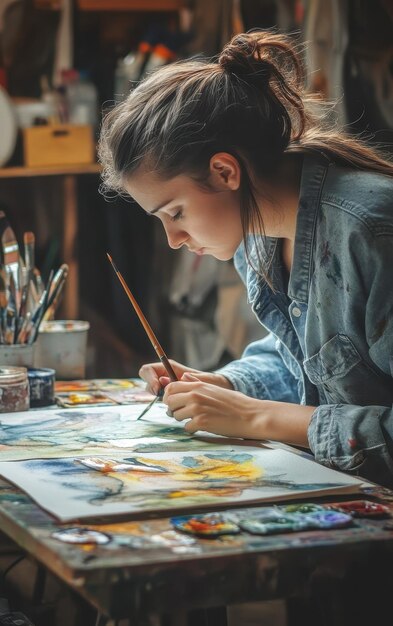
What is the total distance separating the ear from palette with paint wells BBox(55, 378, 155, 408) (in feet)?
1.64

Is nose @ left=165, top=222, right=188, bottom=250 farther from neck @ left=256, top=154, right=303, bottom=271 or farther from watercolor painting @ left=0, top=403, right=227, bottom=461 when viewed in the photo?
watercolor painting @ left=0, top=403, right=227, bottom=461

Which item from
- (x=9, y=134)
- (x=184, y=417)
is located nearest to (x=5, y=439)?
(x=184, y=417)

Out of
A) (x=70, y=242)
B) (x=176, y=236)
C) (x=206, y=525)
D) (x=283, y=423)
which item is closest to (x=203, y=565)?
(x=206, y=525)

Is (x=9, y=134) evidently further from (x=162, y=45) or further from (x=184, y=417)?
(x=184, y=417)

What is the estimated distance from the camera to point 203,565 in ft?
3.30

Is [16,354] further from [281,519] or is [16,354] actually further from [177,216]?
[281,519]

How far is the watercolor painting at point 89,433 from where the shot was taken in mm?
1497

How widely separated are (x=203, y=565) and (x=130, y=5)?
128 inches

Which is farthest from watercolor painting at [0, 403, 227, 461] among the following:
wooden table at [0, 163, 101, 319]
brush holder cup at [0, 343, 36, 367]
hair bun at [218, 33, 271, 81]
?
wooden table at [0, 163, 101, 319]

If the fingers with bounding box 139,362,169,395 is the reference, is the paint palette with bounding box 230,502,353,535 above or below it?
below

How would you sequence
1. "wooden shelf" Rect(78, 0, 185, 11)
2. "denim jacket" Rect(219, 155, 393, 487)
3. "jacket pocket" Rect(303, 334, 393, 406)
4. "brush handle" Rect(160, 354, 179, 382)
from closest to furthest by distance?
"denim jacket" Rect(219, 155, 393, 487), "jacket pocket" Rect(303, 334, 393, 406), "brush handle" Rect(160, 354, 179, 382), "wooden shelf" Rect(78, 0, 185, 11)

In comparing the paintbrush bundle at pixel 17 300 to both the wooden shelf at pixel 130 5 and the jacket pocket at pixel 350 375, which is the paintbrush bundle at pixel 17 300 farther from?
the wooden shelf at pixel 130 5

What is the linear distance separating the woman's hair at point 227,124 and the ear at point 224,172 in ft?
0.04

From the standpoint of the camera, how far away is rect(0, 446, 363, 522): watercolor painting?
119 centimetres
